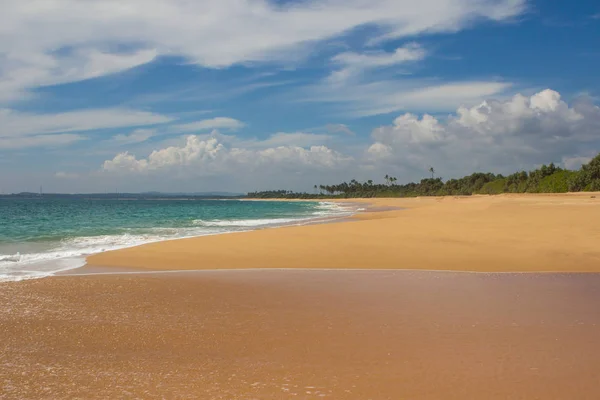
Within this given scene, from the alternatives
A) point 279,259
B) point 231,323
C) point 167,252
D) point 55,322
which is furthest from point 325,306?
point 167,252

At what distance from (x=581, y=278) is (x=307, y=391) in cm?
973

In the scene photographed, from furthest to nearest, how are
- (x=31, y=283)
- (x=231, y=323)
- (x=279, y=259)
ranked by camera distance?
1. (x=279, y=259)
2. (x=31, y=283)
3. (x=231, y=323)

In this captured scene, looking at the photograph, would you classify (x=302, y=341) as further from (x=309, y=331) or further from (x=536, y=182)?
(x=536, y=182)

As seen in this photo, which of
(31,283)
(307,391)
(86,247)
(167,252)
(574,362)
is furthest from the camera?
(86,247)

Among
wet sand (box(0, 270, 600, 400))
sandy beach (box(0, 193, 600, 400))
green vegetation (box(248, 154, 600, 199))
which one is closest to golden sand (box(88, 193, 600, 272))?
sandy beach (box(0, 193, 600, 400))

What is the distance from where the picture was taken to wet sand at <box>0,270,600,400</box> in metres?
5.12

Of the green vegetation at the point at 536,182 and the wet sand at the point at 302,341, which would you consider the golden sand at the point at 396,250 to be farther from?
the green vegetation at the point at 536,182

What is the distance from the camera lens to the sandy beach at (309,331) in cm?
516

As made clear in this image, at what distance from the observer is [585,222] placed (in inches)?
924

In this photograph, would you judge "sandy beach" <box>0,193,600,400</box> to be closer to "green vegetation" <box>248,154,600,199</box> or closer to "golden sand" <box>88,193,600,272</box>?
"golden sand" <box>88,193,600,272</box>

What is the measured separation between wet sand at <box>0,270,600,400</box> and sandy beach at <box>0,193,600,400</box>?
3 cm

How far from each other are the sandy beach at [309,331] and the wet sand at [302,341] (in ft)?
0.08

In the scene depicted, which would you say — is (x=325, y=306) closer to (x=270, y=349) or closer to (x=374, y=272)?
(x=270, y=349)

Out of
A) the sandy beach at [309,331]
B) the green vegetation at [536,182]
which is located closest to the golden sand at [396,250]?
the sandy beach at [309,331]
